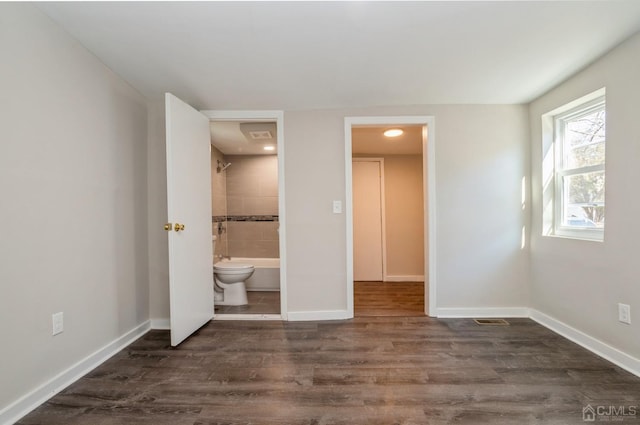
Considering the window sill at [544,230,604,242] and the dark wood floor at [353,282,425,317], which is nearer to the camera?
the window sill at [544,230,604,242]

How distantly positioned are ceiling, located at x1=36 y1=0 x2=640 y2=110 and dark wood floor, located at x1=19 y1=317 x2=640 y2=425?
2.03 meters

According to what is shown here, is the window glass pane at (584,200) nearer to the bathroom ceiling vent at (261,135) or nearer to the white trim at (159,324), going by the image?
the bathroom ceiling vent at (261,135)

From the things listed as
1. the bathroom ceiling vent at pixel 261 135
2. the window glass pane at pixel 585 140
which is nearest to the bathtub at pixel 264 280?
the bathroom ceiling vent at pixel 261 135

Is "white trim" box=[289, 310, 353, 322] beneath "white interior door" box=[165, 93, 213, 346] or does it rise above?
beneath

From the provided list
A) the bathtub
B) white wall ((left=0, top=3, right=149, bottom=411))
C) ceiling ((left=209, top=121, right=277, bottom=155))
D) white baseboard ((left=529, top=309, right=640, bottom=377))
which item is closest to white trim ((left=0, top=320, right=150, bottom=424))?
white wall ((left=0, top=3, right=149, bottom=411))

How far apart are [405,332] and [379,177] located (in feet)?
7.88

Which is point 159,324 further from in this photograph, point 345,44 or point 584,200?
point 584,200

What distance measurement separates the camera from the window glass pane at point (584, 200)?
6.61 ft

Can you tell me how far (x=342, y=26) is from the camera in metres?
1.50

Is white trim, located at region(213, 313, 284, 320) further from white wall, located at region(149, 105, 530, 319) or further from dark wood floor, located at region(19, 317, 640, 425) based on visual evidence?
dark wood floor, located at region(19, 317, 640, 425)

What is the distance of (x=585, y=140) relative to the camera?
213 centimetres

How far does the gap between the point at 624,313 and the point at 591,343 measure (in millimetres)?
362

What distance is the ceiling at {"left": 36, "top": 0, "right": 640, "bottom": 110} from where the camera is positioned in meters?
1.38

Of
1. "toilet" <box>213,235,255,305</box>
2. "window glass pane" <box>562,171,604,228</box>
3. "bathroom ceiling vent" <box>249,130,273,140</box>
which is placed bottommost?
"toilet" <box>213,235,255,305</box>
